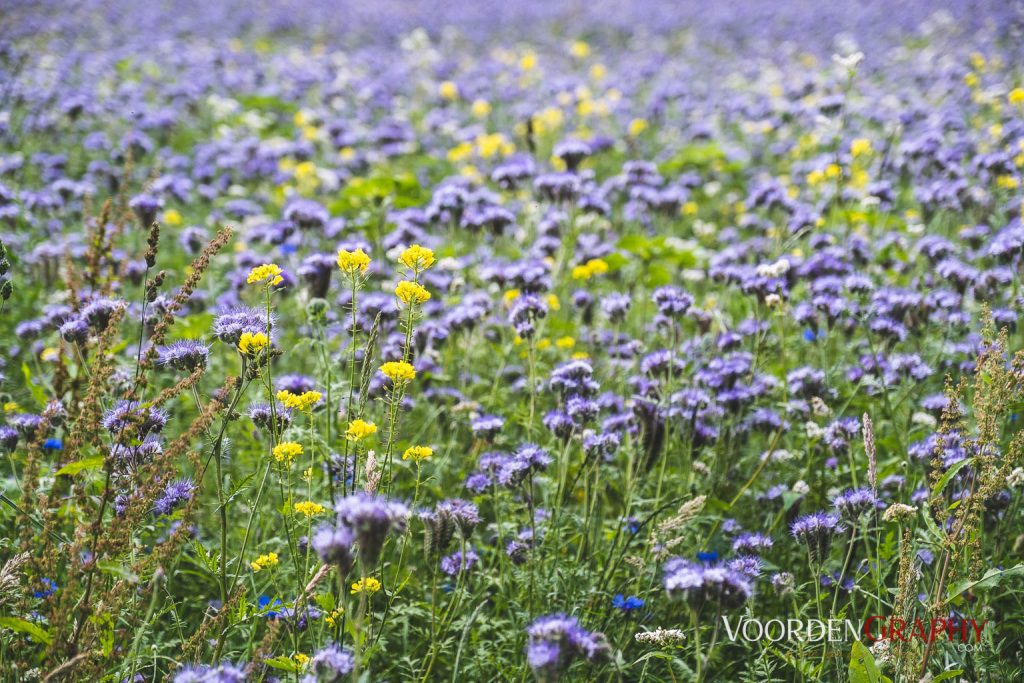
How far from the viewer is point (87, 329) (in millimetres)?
3219

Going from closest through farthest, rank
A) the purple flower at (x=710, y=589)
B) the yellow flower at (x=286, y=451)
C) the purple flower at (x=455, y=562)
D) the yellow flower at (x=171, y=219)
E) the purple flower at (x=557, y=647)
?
the purple flower at (x=557, y=647)
the purple flower at (x=710, y=589)
the yellow flower at (x=286, y=451)
the purple flower at (x=455, y=562)
the yellow flower at (x=171, y=219)

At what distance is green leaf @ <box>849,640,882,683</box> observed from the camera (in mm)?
2369

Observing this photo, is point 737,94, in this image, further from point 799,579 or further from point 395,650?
point 395,650

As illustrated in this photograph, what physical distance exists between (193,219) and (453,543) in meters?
5.34

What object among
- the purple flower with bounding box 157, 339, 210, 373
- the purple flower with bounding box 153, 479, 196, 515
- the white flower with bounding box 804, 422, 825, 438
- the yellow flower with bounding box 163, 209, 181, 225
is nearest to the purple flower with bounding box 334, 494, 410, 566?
the purple flower with bounding box 153, 479, 196, 515

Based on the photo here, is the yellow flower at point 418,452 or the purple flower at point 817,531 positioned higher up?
the yellow flower at point 418,452

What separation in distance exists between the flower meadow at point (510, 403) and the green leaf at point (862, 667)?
1 cm

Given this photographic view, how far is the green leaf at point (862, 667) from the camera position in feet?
7.77

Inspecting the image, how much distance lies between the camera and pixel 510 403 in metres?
4.91

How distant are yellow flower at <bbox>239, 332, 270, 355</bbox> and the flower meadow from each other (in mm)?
15

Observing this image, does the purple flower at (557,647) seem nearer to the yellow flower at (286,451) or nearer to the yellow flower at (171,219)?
the yellow flower at (286,451)

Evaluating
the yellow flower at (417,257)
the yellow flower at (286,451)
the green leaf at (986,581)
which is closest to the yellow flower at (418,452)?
the yellow flower at (286,451)

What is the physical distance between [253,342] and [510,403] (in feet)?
8.76

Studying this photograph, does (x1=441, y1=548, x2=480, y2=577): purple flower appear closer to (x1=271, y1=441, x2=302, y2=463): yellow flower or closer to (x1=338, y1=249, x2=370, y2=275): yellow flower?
(x1=271, y1=441, x2=302, y2=463): yellow flower
